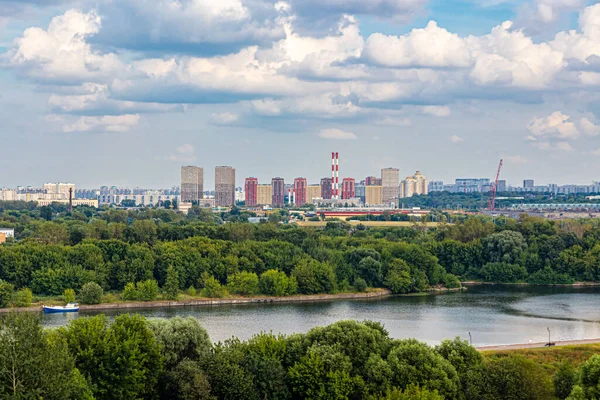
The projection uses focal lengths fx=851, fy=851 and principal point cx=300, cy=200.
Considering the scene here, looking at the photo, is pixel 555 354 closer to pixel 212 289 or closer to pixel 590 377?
pixel 590 377

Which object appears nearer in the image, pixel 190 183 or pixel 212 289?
pixel 212 289

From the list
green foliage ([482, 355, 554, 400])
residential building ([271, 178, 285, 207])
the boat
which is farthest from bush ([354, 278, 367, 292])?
residential building ([271, 178, 285, 207])

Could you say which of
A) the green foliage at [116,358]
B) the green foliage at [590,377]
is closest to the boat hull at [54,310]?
the green foliage at [116,358]

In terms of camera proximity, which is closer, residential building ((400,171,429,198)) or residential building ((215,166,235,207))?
residential building ((215,166,235,207))

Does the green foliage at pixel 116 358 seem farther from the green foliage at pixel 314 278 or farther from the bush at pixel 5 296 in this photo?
the green foliage at pixel 314 278

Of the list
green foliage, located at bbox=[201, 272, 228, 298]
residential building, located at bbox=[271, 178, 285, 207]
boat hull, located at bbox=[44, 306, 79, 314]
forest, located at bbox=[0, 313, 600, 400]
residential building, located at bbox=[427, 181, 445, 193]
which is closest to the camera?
forest, located at bbox=[0, 313, 600, 400]

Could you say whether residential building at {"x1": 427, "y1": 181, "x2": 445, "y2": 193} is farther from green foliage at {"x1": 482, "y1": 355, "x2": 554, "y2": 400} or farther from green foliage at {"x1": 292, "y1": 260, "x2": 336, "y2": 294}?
green foliage at {"x1": 482, "y1": 355, "x2": 554, "y2": 400}

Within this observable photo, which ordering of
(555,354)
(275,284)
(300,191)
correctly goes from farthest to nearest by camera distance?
1. (300,191)
2. (275,284)
3. (555,354)

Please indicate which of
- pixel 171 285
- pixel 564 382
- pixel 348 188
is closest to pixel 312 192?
pixel 348 188
